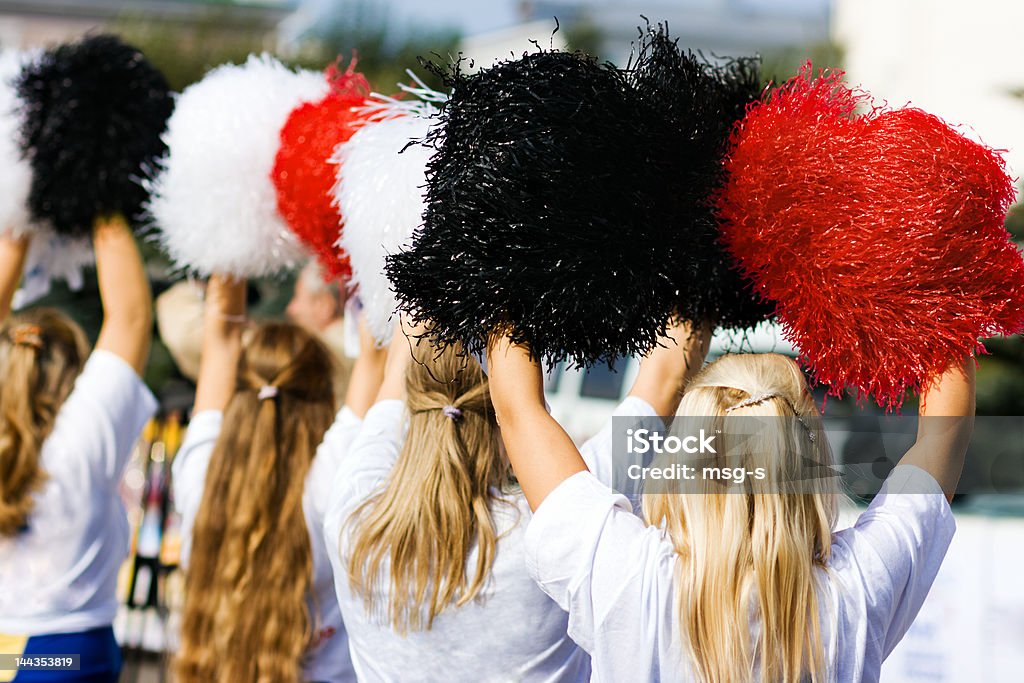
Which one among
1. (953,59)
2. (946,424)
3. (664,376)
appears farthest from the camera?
(953,59)

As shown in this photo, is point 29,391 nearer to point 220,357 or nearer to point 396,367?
point 220,357

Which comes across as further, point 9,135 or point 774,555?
point 9,135

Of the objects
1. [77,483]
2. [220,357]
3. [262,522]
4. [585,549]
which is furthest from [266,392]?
[585,549]

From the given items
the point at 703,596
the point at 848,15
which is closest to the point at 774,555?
the point at 703,596

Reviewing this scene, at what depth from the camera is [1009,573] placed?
4.23m

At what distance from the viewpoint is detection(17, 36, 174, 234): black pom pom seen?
2.69 m

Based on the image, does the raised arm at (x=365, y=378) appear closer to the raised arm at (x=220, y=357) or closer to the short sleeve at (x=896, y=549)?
the raised arm at (x=220, y=357)

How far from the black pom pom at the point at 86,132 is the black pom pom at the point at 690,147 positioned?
60.3 inches

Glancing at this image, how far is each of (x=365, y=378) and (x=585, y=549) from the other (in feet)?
3.64

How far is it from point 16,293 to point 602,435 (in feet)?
6.45

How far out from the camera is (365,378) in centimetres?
251

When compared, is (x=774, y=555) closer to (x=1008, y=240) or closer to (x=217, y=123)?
(x=1008, y=240)

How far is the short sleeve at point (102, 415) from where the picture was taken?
2596 mm

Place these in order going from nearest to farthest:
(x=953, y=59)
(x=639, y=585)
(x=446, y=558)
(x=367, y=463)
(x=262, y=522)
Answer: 1. (x=639, y=585)
2. (x=446, y=558)
3. (x=367, y=463)
4. (x=262, y=522)
5. (x=953, y=59)
